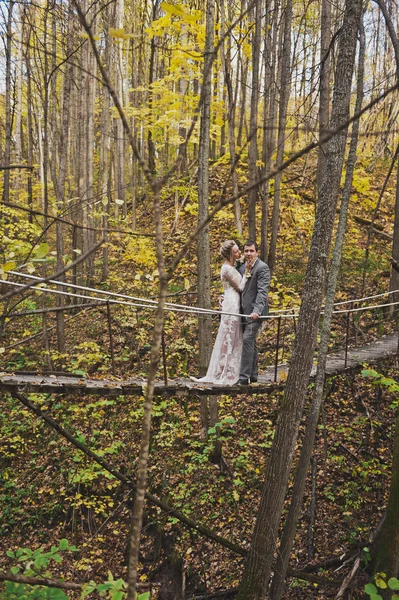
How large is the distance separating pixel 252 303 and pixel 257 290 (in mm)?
179

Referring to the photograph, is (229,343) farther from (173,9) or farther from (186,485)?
(173,9)

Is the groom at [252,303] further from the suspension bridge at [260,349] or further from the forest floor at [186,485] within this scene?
the forest floor at [186,485]

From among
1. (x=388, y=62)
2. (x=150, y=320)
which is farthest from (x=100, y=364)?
(x=388, y=62)

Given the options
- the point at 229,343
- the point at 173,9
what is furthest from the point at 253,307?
A: the point at 173,9

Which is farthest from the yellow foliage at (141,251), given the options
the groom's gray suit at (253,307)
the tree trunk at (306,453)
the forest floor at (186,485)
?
the tree trunk at (306,453)

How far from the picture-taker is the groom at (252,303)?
512 centimetres

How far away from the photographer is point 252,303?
17.3 ft

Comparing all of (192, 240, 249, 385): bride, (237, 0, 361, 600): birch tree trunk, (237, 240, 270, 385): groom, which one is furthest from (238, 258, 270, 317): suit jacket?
(237, 0, 361, 600): birch tree trunk

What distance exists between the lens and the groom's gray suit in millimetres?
5117

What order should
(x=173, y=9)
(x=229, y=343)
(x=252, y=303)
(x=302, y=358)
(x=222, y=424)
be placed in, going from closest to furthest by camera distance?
(x=173, y=9) < (x=302, y=358) < (x=252, y=303) < (x=229, y=343) < (x=222, y=424)

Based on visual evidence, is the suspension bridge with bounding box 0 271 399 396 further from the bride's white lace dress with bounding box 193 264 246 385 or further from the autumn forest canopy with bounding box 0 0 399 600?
the bride's white lace dress with bounding box 193 264 246 385

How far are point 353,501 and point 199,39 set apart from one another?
6.22 m

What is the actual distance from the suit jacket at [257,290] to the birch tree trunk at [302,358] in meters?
1.27

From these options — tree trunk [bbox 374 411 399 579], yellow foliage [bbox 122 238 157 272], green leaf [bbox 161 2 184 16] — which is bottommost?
tree trunk [bbox 374 411 399 579]
